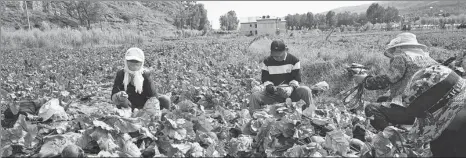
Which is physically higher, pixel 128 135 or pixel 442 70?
pixel 442 70

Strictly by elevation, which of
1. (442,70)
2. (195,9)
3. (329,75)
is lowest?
(329,75)

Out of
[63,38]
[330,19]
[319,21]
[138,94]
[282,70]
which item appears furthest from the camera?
[319,21]

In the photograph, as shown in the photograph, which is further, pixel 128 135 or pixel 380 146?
pixel 128 135

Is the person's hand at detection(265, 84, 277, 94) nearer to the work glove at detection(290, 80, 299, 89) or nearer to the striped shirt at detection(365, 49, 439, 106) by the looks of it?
the work glove at detection(290, 80, 299, 89)

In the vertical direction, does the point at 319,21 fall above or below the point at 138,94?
above

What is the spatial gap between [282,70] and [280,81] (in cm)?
14

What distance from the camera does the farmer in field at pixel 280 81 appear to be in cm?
352

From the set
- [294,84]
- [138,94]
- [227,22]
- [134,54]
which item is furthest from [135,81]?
[227,22]

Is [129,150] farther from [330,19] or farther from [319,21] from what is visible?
[319,21]

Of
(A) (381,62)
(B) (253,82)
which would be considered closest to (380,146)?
(B) (253,82)

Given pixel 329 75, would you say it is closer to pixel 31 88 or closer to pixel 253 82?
pixel 253 82

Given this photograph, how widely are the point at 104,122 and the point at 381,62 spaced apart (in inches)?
270

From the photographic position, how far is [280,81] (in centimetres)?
393

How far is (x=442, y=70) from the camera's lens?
77.8 inches
